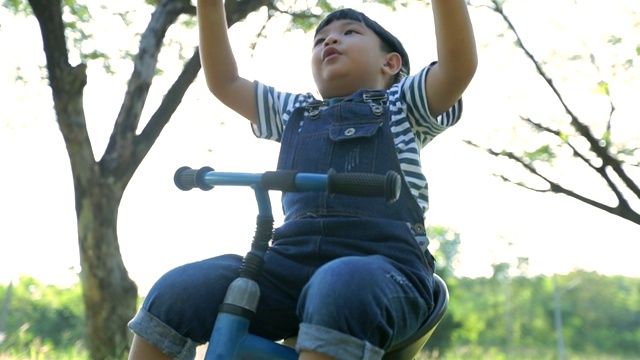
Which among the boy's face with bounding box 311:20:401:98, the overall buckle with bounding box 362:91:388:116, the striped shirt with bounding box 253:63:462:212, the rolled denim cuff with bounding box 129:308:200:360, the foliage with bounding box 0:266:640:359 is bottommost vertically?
the foliage with bounding box 0:266:640:359

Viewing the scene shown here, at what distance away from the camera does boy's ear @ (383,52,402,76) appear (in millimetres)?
2560

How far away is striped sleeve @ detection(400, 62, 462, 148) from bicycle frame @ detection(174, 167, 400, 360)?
0.56 m

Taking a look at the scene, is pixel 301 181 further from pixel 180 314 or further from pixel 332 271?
pixel 180 314

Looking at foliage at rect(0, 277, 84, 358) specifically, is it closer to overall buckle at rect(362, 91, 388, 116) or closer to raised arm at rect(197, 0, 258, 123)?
raised arm at rect(197, 0, 258, 123)

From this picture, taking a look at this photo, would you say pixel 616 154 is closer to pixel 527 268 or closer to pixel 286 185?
pixel 286 185

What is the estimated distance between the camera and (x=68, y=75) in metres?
5.79

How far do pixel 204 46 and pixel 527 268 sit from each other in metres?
29.8

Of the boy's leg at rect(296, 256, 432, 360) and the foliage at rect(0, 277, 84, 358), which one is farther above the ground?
the boy's leg at rect(296, 256, 432, 360)

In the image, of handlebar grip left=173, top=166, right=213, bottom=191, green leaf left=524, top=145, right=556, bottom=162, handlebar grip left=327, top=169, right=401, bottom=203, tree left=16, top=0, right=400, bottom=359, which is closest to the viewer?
handlebar grip left=327, top=169, right=401, bottom=203

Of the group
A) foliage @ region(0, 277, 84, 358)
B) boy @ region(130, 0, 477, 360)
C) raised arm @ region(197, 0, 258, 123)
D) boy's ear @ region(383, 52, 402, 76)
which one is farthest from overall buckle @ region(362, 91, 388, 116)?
foliage @ region(0, 277, 84, 358)

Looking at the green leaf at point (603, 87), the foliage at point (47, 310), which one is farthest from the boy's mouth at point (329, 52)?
the foliage at point (47, 310)

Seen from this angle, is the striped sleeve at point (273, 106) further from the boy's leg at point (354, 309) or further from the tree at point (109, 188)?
the tree at point (109, 188)

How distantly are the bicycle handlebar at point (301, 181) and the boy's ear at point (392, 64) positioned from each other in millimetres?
844

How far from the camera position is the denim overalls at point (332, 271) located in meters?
1.76
